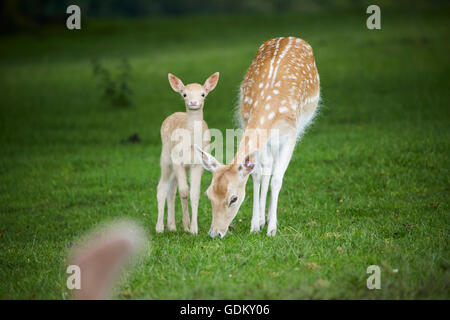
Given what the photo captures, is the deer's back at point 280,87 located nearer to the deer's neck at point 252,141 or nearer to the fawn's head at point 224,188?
the deer's neck at point 252,141

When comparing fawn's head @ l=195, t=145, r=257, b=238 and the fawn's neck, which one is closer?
fawn's head @ l=195, t=145, r=257, b=238

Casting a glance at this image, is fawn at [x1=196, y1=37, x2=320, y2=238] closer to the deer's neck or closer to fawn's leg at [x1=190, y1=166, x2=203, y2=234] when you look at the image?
the deer's neck

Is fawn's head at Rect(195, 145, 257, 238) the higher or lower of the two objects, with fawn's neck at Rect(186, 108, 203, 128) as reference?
lower

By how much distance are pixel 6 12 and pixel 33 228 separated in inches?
1137

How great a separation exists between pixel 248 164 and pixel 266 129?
1.99ft

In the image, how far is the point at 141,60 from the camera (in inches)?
976

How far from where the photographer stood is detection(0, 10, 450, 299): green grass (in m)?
5.45

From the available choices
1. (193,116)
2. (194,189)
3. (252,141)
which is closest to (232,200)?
(252,141)

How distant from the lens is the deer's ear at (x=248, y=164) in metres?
6.45

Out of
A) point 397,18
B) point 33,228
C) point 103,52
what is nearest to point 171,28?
point 103,52

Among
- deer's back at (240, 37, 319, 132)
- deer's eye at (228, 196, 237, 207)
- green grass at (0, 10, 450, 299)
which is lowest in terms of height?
green grass at (0, 10, 450, 299)

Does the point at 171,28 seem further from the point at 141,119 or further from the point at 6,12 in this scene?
the point at 141,119

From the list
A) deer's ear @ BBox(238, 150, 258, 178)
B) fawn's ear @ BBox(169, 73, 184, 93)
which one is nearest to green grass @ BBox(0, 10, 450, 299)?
deer's ear @ BBox(238, 150, 258, 178)

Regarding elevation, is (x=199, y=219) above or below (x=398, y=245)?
below
